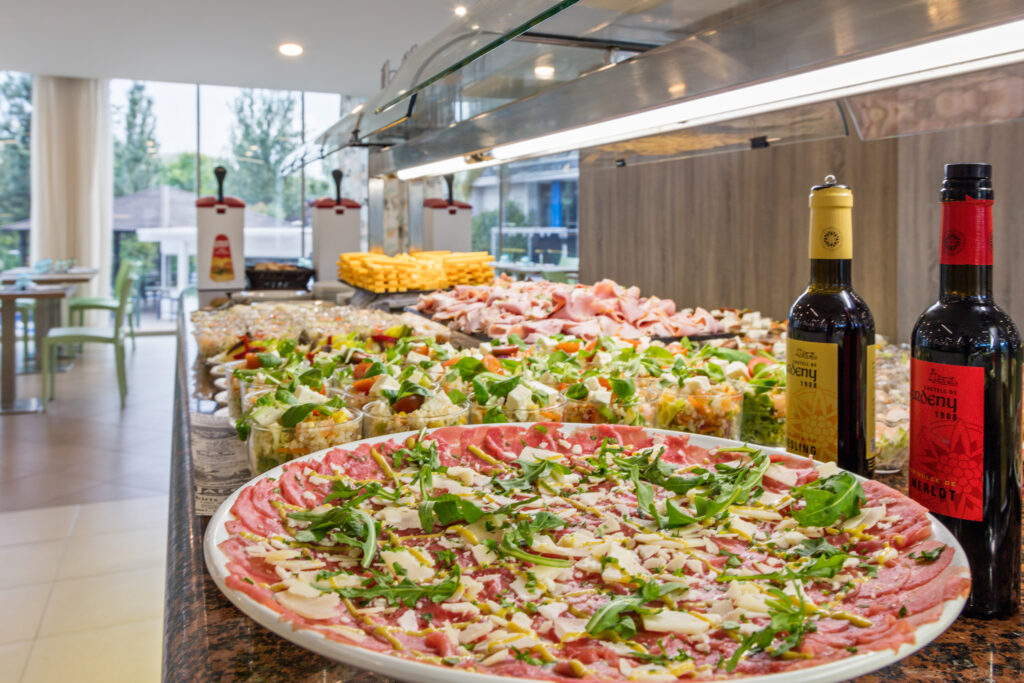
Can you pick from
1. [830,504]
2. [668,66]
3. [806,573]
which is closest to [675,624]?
[806,573]

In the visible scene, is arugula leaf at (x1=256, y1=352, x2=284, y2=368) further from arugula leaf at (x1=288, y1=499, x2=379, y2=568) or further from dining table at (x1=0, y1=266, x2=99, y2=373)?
dining table at (x1=0, y1=266, x2=99, y2=373)

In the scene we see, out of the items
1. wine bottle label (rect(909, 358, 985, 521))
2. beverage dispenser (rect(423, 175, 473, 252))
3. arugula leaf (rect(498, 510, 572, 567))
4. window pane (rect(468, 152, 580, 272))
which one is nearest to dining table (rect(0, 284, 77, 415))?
beverage dispenser (rect(423, 175, 473, 252))

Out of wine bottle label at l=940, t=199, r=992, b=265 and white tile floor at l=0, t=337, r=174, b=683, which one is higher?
wine bottle label at l=940, t=199, r=992, b=265

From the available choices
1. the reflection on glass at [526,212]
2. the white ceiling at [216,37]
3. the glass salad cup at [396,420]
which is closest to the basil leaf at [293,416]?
the glass salad cup at [396,420]

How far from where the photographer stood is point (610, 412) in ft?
3.82

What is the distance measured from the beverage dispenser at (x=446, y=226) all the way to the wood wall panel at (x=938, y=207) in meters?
2.84

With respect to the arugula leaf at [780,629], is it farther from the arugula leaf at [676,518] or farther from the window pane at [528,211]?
the window pane at [528,211]

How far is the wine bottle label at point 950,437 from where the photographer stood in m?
0.70

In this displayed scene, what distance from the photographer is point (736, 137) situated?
2.51 meters

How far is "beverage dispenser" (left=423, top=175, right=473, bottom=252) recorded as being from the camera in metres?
4.84

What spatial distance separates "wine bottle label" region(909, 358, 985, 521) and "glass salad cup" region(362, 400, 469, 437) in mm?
611

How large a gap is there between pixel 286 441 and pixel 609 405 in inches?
18.9

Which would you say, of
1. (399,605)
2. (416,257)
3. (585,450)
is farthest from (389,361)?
(416,257)

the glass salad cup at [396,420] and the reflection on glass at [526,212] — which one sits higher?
the reflection on glass at [526,212]
